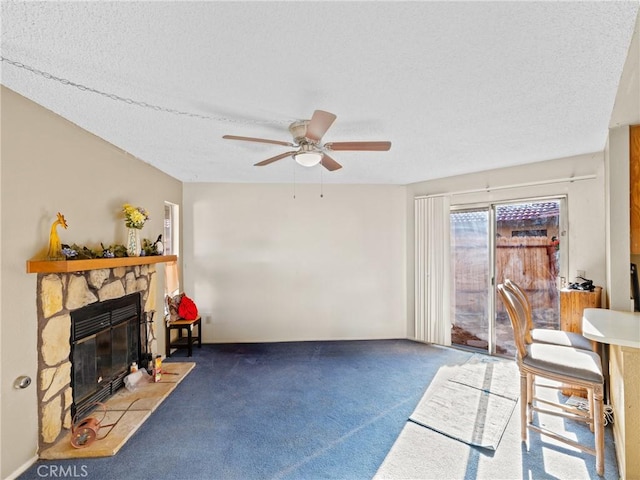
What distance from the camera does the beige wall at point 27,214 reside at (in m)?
1.80

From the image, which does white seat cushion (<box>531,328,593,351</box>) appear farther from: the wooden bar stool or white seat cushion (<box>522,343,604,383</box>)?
the wooden bar stool

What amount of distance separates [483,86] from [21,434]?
3.64 m

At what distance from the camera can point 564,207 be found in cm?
329

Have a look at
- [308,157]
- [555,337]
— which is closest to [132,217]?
[308,157]

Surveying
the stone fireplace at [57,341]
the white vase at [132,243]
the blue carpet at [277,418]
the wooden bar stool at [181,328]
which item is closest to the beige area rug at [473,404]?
the blue carpet at [277,418]

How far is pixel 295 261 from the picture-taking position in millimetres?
4527

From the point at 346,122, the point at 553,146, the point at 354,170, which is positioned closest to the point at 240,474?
the point at 346,122

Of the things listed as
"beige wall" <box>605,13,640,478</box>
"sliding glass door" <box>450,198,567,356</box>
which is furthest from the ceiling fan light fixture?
"sliding glass door" <box>450,198,567,356</box>

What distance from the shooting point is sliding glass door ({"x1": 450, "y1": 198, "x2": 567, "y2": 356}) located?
346 centimetres

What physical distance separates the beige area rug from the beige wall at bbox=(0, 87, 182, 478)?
2.76 m

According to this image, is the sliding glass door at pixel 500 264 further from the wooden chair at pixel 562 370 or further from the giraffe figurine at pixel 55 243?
the giraffe figurine at pixel 55 243

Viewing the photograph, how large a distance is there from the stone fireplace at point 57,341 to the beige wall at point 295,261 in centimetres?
196

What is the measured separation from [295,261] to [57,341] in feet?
9.40

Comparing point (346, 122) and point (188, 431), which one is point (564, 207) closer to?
point (346, 122)
